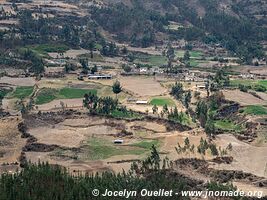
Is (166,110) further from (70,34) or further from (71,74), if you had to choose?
(70,34)

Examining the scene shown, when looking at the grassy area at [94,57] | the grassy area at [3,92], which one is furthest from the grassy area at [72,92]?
the grassy area at [94,57]

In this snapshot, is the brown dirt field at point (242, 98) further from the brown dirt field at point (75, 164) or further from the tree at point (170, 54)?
the brown dirt field at point (75, 164)

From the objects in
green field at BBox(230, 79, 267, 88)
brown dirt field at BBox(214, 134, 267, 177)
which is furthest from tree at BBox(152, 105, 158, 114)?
green field at BBox(230, 79, 267, 88)

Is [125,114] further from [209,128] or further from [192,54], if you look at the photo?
[192,54]

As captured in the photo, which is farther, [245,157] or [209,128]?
[209,128]

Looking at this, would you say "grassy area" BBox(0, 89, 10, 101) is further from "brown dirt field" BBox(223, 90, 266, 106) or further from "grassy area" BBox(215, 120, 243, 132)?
"brown dirt field" BBox(223, 90, 266, 106)

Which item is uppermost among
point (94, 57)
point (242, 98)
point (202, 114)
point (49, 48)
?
point (49, 48)

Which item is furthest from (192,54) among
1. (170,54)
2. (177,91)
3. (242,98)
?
(242,98)
